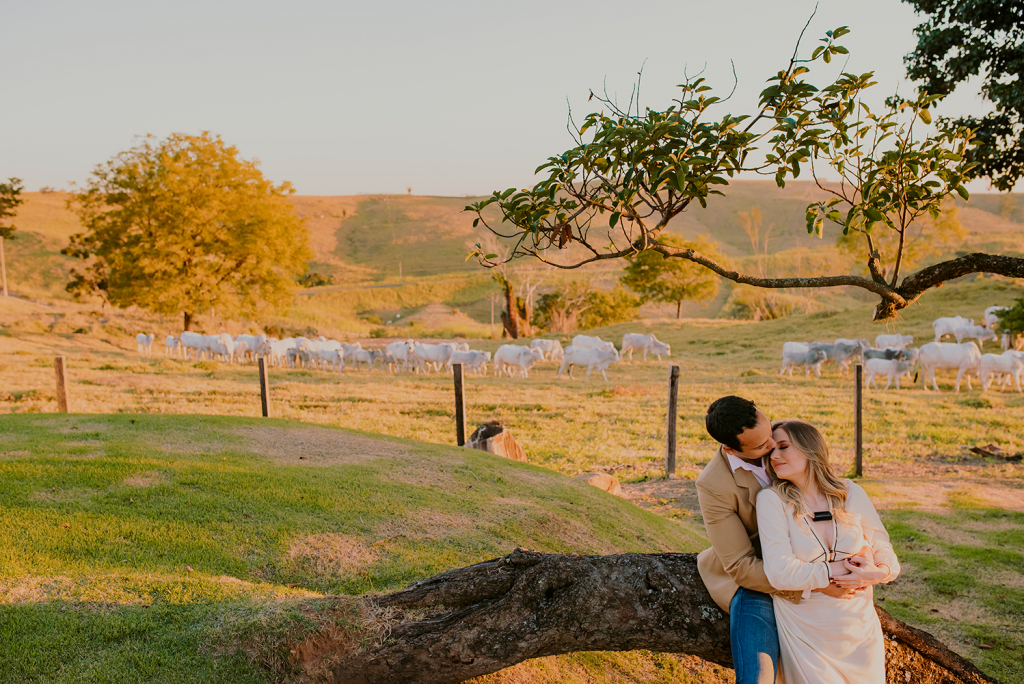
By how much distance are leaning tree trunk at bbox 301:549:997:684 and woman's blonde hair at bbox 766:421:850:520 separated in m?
0.79

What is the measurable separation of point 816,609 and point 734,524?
1.78 feet

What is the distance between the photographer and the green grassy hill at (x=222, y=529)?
3.99 metres

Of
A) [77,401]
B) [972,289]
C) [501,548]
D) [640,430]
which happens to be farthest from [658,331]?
[501,548]

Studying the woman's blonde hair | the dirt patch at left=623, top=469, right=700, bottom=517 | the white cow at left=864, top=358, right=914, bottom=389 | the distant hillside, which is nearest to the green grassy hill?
the dirt patch at left=623, top=469, right=700, bottom=517

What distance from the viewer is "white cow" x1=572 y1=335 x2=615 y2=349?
28.5 metres

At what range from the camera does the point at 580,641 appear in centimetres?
371

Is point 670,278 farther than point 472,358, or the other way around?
point 670,278

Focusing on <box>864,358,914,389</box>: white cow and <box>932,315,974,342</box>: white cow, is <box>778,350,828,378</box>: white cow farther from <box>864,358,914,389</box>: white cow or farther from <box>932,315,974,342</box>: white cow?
<box>932,315,974,342</box>: white cow

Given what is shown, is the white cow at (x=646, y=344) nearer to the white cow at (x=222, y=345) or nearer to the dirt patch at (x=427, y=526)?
the white cow at (x=222, y=345)

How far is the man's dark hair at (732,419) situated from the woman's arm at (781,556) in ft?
1.06

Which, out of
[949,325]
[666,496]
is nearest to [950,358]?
[949,325]

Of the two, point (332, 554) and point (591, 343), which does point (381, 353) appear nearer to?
point (591, 343)

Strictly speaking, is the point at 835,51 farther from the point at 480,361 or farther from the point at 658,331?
the point at 658,331

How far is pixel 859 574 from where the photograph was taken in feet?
10.3
